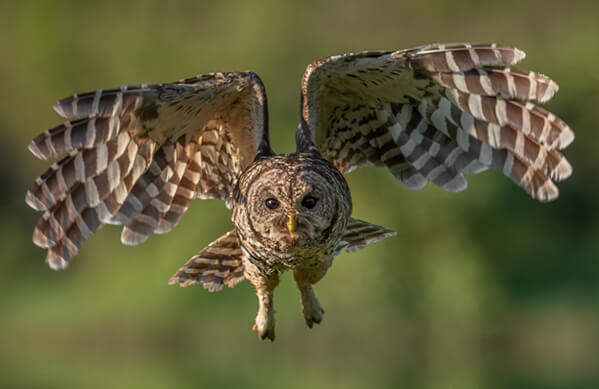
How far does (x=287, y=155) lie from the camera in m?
6.35

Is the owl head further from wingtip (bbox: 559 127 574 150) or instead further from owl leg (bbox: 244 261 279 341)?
wingtip (bbox: 559 127 574 150)

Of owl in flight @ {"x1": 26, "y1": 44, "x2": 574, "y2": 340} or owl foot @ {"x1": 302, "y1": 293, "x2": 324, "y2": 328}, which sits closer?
owl in flight @ {"x1": 26, "y1": 44, "x2": 574, "y2": 340}

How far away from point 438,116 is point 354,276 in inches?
298

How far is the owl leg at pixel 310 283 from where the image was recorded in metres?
6.49

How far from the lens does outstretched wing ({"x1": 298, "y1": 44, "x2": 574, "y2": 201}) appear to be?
624cm

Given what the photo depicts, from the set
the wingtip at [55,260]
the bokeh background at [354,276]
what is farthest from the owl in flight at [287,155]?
the bokeh background at [354,276]

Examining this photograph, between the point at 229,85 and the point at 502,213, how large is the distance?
9.22 meters

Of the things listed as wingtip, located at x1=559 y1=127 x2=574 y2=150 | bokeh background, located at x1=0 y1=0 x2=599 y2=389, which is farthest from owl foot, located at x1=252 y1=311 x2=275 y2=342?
bokeh background, located at x1=0 y1=0 x2=599 y2=389

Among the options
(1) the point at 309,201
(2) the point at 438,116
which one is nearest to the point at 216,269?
(1) the point at 309,201

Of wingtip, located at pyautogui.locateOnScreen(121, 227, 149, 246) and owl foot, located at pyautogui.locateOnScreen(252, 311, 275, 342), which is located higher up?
wingtip, located at pyautogui.locateOnScreen(121, 227, 149, 246)

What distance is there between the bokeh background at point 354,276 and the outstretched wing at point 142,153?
6.43 m

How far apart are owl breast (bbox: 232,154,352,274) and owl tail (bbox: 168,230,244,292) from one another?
0.61 metres

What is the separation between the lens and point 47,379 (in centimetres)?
1406

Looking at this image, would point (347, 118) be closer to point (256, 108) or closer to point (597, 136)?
point (256, 108)
